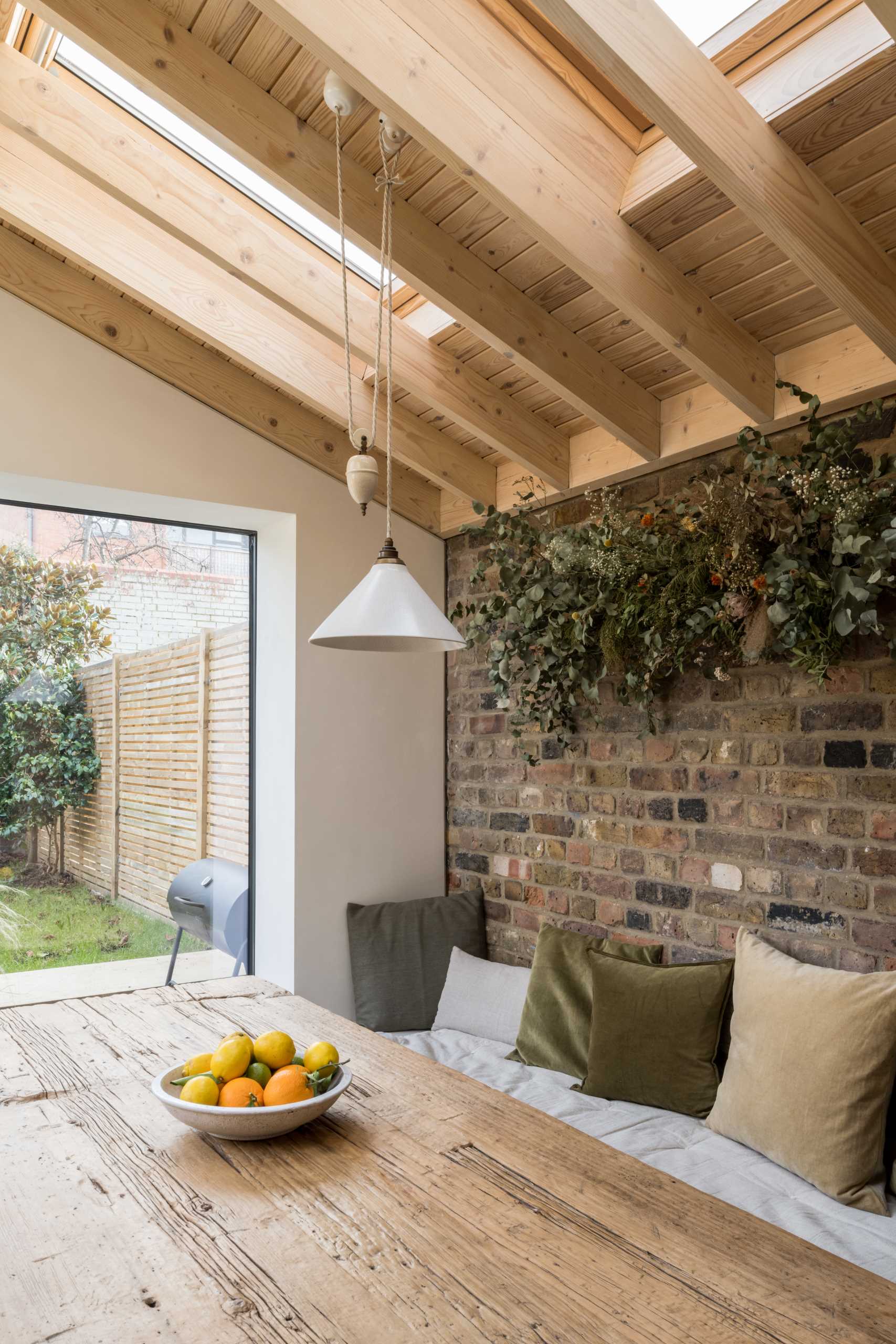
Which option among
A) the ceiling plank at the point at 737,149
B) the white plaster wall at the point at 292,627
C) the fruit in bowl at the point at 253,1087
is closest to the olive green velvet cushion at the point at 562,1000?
the white plaster wall at the point at 292,627

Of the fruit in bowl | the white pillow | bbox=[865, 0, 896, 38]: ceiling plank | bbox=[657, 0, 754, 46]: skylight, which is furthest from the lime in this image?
bbox=[657, 0, 754, 46]: skylight

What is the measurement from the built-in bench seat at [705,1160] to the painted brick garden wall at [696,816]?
508mm

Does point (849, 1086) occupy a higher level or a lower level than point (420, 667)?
lower

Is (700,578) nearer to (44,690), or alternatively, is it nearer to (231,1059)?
(231,1059)

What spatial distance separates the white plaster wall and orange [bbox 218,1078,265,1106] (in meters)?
1.97

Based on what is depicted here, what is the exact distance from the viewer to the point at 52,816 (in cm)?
335

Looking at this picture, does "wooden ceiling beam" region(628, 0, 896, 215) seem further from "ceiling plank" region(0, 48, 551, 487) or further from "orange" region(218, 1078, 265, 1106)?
"orange" region(218, 1078, 265, 1106)

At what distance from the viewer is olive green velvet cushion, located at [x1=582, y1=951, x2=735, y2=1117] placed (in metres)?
2.60

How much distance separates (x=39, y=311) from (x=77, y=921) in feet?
6.79

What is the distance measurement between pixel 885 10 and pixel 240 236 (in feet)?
5.73

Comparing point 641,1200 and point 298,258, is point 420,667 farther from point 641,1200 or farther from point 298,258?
point 641,1200

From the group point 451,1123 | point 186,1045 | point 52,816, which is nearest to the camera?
point 451,1123

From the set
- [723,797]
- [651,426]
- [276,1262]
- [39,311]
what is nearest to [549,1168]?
[276,1262]

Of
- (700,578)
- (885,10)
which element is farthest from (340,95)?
(700,578)
